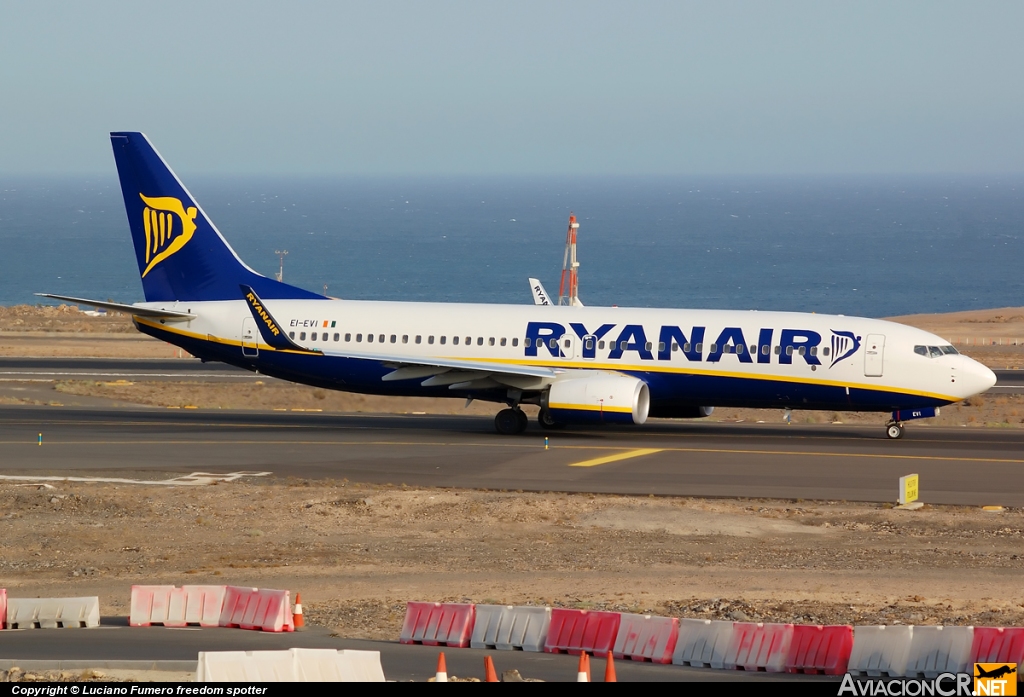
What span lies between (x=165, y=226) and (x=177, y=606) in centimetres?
2747

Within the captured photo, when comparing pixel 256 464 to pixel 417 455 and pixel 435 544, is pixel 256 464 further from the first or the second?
pixel 435 544

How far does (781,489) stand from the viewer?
31.2 m

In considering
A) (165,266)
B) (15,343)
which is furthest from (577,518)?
(15,343)

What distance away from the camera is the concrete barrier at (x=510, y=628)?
699 inches

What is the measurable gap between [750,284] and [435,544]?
15558 centimetres

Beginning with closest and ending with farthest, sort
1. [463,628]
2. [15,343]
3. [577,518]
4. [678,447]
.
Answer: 1. [463,628]
2. [577,518]
3. [678,447]
4. [15,343]

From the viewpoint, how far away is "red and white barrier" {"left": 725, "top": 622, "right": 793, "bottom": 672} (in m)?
16.4

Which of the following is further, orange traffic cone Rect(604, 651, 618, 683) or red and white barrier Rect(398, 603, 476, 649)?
red and white barrier Rect(398, 603, 476, 649)

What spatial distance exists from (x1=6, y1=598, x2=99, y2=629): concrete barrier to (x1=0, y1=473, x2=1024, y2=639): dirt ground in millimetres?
1489

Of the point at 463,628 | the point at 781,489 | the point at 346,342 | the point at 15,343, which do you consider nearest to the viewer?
the point at 463,628

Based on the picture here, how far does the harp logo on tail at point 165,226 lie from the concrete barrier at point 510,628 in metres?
29.5

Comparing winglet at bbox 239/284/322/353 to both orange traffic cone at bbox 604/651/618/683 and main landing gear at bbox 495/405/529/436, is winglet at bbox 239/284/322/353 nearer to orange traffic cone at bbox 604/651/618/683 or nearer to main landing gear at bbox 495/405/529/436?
main landing gear at bbox 495/405/529/436

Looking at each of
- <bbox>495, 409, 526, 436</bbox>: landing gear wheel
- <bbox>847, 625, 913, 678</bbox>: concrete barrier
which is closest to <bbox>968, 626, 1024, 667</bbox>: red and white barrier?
<bbox>847, 625, 913, 678</bbox>: concrete barrier

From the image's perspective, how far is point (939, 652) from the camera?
15875 millimetres
